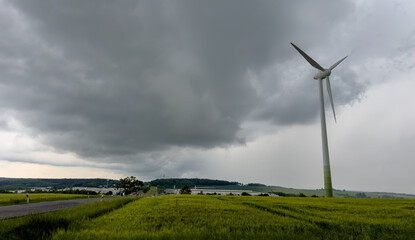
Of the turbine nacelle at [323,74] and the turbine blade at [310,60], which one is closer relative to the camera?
the turbine blade at [310,60]

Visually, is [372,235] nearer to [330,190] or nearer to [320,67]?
[330,190]

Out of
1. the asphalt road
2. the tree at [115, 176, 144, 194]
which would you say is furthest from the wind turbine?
the tree at [115, 176, 144, 194]

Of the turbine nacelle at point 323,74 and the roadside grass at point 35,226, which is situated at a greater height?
the turbine nacelle at point 323,74

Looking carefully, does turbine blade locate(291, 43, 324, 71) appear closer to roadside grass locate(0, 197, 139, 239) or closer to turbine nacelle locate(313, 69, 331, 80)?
turbine nacelle locate(313, 69, 331, 80)

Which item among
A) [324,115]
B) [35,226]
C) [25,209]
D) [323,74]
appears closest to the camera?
[35,226]

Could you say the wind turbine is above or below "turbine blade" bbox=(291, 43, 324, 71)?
below

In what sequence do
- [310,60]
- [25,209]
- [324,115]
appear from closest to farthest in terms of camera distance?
[25,209], [324,115], [310,60]

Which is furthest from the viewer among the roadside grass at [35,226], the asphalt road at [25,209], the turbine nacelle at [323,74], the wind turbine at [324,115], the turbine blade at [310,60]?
the turbine nacelle at [323,74]

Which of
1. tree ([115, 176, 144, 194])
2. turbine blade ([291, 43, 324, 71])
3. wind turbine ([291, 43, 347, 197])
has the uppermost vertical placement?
turbine blade ([291, 43, 324, 71])

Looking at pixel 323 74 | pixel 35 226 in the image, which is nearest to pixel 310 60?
pixel 323 74

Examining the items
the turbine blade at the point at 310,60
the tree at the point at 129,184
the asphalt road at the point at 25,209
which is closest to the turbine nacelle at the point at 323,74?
the turbine blade at the point at 310,60

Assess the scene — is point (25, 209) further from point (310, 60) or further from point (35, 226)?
point (310, 60)

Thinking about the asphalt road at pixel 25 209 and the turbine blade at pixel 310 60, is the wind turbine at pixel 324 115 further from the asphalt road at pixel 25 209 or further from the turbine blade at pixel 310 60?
the asphalt road at pixel 25 209

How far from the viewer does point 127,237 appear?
254 inches
